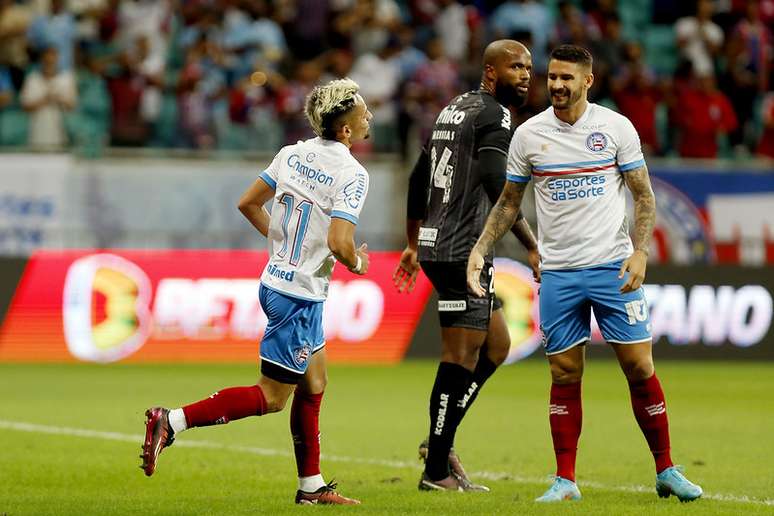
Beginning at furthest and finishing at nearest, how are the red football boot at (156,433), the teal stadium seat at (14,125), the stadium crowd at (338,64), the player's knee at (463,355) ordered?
the stadium crowd at (338,64) → the teal stadium seat at (14,125) → the player's knee at (463,355) → the red football boot at (156,433)

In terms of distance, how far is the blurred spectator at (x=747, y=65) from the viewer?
77.7 ft

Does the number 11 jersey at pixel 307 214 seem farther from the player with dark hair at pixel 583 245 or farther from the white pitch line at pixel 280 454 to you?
the white pitch line at pixel 280 454

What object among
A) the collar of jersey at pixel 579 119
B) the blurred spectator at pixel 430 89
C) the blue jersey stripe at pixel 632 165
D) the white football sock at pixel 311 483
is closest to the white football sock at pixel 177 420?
the white football sock at pixel 311 483

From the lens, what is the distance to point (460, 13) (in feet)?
77.7

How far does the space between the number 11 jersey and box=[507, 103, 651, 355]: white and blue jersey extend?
1047 mm

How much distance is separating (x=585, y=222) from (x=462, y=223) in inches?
33.0

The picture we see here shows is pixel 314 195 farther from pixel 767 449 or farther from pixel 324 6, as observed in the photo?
pixel 324 6

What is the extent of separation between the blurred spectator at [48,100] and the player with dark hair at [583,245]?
12.4m

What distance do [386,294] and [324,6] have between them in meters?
5.33

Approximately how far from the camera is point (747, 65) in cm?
2419

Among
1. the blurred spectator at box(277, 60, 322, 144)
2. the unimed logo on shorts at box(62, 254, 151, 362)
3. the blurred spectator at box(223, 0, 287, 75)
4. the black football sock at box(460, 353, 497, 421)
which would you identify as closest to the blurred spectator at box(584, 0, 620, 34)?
the blurred spectator at box(277, 60, 322, 144)

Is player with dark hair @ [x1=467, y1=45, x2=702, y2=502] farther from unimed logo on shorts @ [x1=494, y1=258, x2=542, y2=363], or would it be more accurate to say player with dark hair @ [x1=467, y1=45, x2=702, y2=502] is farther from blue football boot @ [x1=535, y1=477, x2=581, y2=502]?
unimed logo on shorts @ [x1=494, y1=258, x2=542, y2=363]

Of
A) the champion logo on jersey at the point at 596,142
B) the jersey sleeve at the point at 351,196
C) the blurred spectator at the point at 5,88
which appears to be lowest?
the blurred spectator at the point at 5,88

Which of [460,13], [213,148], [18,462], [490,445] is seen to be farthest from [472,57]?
[18,462]
